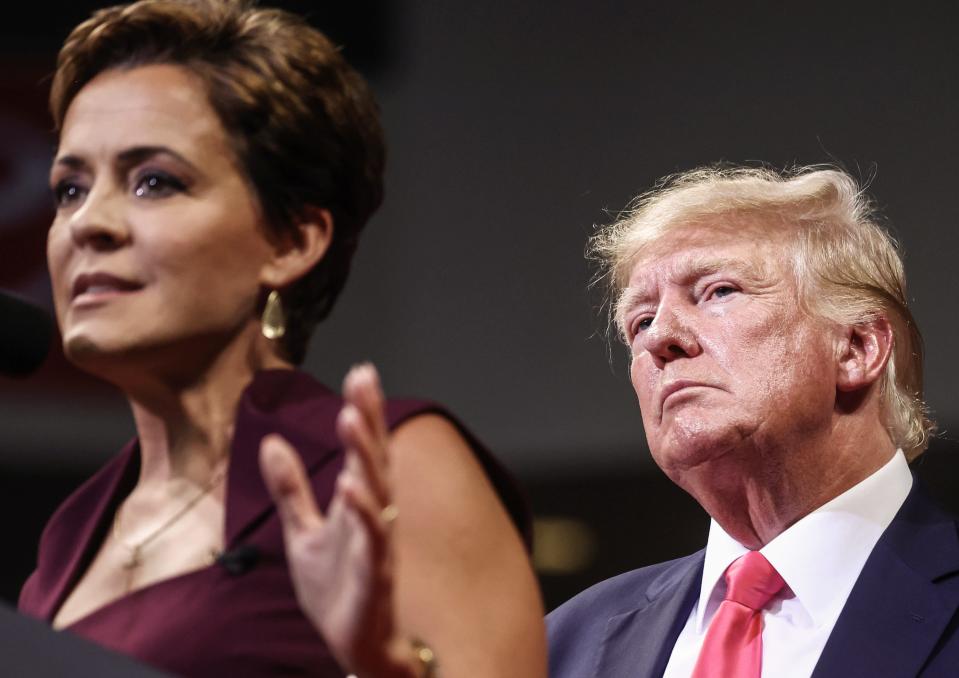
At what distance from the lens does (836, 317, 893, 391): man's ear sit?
6.23 ft

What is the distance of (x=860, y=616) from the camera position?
162cm

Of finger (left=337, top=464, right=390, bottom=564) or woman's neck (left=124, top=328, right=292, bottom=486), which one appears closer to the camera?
finger (left=337, top=464, right=390, bottom=564)

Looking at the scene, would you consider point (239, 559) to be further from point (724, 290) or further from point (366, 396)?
point (724, 290)

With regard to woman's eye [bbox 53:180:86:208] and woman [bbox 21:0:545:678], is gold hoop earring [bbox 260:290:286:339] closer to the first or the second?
woman [bbox 21:0:545:678]

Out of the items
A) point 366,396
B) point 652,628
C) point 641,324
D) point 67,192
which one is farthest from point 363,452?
point 641,324

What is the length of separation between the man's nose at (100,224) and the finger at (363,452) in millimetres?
355

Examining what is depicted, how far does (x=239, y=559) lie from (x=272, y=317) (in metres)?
0.20

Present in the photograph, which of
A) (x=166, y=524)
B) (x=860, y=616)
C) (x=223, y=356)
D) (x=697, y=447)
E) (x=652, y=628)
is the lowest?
(x=652, y=628)

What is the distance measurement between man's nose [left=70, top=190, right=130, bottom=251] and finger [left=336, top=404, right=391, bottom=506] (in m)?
0.35

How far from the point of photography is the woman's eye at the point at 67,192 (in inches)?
43.0

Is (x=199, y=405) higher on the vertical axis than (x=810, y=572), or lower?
higher

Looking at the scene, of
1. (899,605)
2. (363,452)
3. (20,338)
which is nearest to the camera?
(363,452)

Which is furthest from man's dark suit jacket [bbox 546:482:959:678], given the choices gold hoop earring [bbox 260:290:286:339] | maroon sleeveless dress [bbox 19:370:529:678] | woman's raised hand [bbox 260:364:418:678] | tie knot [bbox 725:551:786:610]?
woman's raised hand [bbox 260:364:418:678]

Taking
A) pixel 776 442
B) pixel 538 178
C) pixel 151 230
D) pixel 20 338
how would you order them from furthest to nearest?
pixel 538 178, pixel 776 442, pixel 151 230, pixel 20 338
